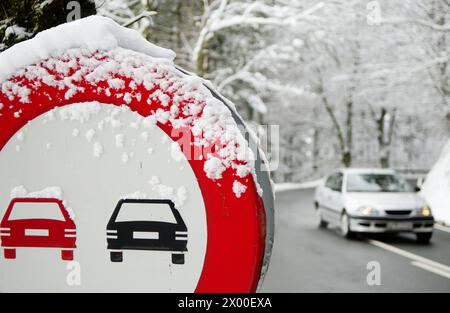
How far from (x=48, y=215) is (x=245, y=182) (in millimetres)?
469

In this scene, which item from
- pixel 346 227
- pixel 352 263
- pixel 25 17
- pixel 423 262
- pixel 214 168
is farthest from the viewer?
pixel 346 227

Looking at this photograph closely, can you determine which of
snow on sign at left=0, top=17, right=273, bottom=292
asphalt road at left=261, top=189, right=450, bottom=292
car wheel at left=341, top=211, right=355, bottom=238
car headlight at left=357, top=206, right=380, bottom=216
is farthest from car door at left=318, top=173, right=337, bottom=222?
snow on sign at left=0, top=17, right=273, bottom=292

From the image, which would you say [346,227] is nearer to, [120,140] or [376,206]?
[376,206]

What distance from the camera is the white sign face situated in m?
1.33

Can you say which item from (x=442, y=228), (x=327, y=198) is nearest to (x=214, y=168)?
(x=327, y=198)

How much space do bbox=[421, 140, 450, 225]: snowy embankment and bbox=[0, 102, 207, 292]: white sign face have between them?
13.2 meters

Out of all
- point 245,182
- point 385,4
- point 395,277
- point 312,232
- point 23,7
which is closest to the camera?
point 245,182

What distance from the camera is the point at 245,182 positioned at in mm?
1320

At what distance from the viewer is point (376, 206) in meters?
10.4

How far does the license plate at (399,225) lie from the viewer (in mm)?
10305

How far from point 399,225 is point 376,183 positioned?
4.62ft
